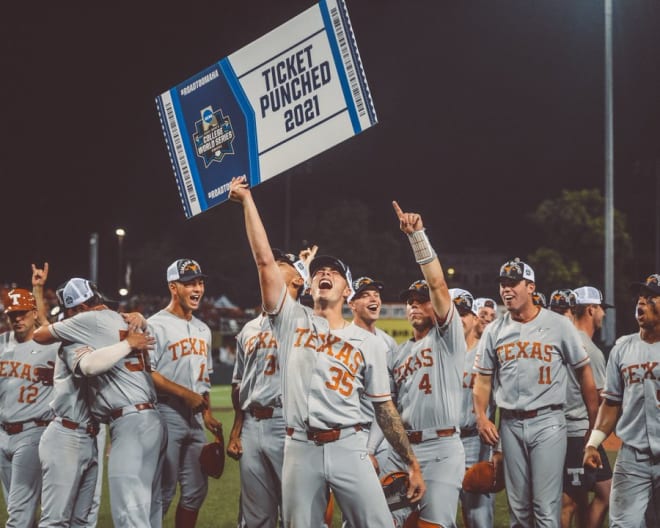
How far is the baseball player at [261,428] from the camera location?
5883 mm

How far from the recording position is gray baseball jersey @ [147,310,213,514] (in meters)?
6.74

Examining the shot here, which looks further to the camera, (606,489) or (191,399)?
(606,489)

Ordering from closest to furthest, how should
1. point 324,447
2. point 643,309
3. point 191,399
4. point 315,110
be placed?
1. point 315,110
2. point 324,447
3. point 643,309
4. point 191,399

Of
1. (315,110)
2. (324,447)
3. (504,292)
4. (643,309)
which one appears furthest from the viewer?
(504,292)

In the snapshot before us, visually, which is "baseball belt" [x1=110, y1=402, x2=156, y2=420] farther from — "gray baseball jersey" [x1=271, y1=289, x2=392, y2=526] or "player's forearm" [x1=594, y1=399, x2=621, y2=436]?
"player's forearm" [x1=594, y1=399, x2=621, y2=436]

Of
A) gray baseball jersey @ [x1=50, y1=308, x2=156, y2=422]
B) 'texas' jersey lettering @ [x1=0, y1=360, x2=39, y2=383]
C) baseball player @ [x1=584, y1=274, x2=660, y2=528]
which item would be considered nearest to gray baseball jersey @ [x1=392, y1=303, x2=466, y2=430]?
baseball player @ [x1=584, y1=274, x2=660, y2=528]

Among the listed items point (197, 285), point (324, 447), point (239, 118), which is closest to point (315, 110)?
point (239, 118)

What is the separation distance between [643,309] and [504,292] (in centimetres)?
130

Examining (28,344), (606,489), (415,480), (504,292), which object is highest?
(28,344)

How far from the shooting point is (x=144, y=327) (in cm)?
615

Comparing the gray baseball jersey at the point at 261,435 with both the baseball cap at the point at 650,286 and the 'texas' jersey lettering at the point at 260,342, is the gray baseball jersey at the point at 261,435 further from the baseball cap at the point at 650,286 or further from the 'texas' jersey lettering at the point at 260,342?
the baseball cap at the point at 650,286

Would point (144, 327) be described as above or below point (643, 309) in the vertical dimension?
above

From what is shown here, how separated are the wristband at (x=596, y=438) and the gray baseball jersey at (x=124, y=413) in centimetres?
331

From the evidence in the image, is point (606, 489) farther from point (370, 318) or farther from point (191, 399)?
point (191, 399)
